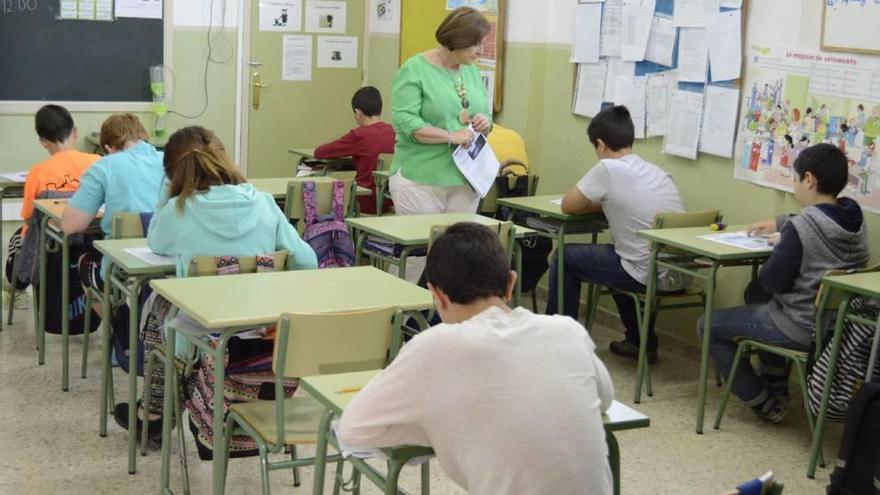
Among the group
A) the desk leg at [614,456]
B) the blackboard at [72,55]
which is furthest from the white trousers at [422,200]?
the blackboard at [72,55]

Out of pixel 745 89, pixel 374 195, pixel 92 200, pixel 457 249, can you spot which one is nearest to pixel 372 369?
pixel 457 249

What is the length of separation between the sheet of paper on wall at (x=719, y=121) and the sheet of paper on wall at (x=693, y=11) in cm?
33

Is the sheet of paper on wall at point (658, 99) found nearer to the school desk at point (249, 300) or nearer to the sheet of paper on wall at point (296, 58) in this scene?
the school desk at point (249, 300)

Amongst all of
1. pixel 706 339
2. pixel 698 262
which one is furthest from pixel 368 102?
pixel 706 339

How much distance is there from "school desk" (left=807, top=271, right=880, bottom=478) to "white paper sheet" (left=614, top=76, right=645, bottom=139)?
204 centimetres

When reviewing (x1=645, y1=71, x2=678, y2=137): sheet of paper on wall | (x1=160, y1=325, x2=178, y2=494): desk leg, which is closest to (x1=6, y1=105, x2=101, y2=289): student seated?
(x1=160, y1=325, x2=178, y2=494): desk leg

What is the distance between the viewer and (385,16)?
841cm

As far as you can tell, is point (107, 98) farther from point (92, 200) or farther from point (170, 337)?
point (170, 337)

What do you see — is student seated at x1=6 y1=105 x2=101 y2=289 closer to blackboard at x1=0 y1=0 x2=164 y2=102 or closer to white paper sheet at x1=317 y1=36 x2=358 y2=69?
blackboard at x1=0 y1=0 x2=164 y2=102

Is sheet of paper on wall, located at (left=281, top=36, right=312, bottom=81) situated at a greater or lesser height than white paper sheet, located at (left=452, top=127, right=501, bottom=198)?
greater

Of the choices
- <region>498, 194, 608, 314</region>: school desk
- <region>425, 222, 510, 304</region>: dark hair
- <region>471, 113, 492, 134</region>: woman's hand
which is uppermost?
<region>471, 113, 492, 134</region>: woman's hand

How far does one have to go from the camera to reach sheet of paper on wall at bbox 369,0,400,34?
824cm

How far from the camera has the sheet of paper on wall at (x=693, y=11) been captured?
18.1ft

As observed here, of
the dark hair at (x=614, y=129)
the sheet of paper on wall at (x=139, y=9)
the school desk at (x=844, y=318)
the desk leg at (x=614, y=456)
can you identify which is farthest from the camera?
the sheet of paper on wall at (x=139, y=9)
